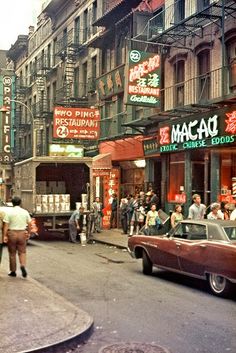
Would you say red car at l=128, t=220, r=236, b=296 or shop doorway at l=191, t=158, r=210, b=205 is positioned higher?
shop doorway at l=191, t=158, r=210, b=205

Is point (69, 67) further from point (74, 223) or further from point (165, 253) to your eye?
point (165, 253)

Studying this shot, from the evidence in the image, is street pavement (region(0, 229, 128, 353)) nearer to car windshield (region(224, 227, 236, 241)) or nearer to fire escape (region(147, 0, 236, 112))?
car windshield (region(224, 227, 236, 241))

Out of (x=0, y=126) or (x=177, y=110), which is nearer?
(x=177, y=110)

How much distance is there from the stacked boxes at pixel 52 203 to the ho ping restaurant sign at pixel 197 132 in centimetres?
440

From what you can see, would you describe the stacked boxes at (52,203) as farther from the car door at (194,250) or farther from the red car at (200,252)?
the car door at (194,250)

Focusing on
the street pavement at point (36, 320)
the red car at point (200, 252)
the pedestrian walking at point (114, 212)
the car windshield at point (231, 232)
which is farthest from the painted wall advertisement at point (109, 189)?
the street pavement at point (36, 320)

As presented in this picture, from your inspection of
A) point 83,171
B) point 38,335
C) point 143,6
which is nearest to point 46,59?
point 143,6

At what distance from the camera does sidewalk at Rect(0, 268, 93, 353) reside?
6.27 m

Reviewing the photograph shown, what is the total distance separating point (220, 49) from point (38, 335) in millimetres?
14875

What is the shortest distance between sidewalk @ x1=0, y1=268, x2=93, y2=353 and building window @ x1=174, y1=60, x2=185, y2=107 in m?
13.9

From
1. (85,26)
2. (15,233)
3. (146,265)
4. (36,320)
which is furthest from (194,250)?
(85,26)

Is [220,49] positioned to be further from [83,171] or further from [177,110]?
[83,171]

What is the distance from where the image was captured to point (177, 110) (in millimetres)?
19266

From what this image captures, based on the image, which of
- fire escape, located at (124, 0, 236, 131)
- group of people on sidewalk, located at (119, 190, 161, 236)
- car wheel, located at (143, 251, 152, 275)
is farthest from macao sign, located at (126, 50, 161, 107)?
car wheel, located at (143, 251, 152, 275)
